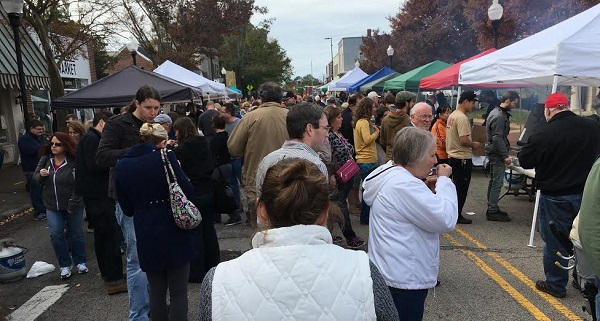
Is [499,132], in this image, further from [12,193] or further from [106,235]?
[12,193]

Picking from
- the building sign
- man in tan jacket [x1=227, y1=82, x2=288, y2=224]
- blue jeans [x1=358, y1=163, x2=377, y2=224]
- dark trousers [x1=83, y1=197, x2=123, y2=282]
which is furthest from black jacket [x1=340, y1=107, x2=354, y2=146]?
the building sign

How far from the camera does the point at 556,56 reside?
5.00m

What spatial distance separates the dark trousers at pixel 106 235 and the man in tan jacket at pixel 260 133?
4.57ft

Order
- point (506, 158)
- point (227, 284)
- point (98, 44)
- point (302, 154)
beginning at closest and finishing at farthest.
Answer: point (227, 284)
point (302, 154)
point (506, 158)
point (98, 44)

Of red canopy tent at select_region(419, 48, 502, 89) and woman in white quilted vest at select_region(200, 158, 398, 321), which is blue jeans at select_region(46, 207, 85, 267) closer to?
woman in white quilted vest at select_region(200, 158, 398, 321)

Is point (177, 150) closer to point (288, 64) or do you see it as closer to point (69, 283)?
point (69, 283)

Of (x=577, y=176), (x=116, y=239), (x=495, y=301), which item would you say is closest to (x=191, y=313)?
(x=116, y=239)

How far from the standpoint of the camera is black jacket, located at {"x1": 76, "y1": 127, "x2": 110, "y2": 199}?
14.4 feet

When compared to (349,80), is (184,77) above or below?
below

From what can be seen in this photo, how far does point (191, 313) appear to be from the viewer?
416 cm

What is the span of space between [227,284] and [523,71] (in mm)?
5655

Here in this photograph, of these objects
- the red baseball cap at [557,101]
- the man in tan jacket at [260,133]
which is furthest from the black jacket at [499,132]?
the man in tan jacket at [260,133]

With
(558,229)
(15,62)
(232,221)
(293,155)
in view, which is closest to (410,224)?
(293,155)

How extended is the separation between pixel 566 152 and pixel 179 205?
137 inches
